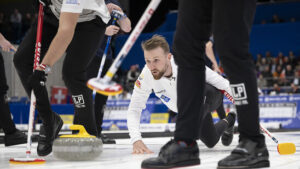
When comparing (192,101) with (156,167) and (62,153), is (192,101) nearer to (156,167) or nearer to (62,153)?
(156,167)

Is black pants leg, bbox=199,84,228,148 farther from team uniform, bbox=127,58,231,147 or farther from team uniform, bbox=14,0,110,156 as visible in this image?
team uniform, bbox=14,0,110,156

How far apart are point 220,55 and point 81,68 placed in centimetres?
109

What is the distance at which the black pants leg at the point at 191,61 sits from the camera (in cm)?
176

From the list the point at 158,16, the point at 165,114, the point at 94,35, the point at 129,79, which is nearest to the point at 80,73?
the point at 94,35

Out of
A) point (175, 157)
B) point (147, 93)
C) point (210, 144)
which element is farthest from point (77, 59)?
point (210, 144)

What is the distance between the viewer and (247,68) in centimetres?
171

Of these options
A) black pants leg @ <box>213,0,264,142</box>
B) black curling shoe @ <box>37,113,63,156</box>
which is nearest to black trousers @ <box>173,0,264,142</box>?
black pants leg @ <box>213,0,264,142</box>

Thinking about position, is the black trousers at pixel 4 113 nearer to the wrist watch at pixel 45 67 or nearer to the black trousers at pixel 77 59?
the black trousers at pixel 77 59

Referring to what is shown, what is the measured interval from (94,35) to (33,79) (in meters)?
0.56

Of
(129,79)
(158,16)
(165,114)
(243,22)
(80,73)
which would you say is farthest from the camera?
(158,16)

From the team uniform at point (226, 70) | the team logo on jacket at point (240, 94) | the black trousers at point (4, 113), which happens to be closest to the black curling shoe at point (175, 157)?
the team uniform at point (226, 70)

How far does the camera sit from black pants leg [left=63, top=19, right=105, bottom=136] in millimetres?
2541

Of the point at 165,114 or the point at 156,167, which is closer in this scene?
the point at 156,167

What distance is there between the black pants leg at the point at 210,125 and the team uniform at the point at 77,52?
850 millimetres
